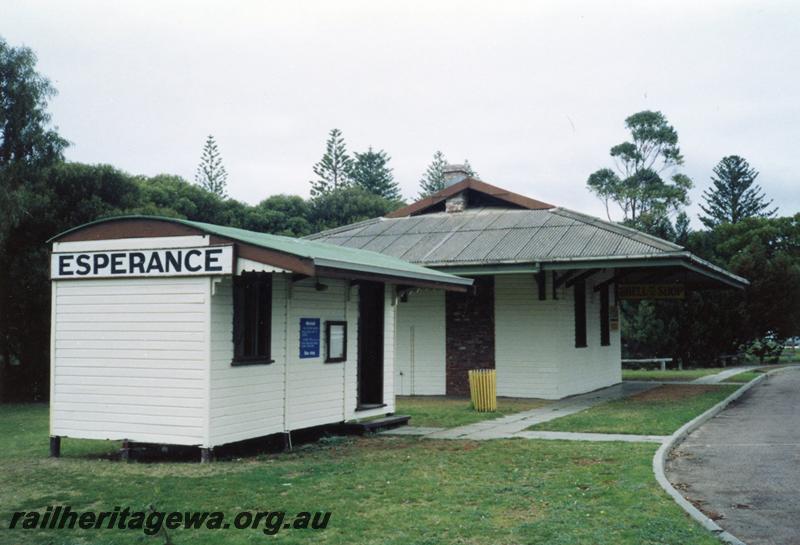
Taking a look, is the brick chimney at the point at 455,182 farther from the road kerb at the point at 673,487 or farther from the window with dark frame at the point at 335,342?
the window with dark frame at the point at 335,342

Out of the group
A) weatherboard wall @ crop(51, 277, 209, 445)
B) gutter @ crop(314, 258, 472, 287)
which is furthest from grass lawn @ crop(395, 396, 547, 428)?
weatherboard wall @ crop(51, 277, 209, 445)

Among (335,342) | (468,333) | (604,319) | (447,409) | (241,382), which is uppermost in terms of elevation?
(604,319)

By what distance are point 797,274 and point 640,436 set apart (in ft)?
90.4

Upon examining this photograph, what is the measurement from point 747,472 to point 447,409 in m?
7.60

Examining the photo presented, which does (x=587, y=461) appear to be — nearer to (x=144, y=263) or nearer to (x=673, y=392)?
(x=144, y=263)

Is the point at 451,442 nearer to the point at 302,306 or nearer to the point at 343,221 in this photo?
the point at 302,306

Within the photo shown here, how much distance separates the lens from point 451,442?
11.8 metres

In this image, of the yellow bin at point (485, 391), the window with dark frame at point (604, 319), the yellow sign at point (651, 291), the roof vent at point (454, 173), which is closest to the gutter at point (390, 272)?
the yellow bin at point (485, 391)

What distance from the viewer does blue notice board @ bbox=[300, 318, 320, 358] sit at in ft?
38.8

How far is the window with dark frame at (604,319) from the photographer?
22250 millimetres

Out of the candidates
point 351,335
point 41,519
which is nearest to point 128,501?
point 41,519

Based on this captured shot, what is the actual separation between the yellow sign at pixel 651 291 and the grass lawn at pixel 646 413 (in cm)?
237

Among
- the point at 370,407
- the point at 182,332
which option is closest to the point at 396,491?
the point at 182,332

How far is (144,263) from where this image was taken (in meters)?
10.6
